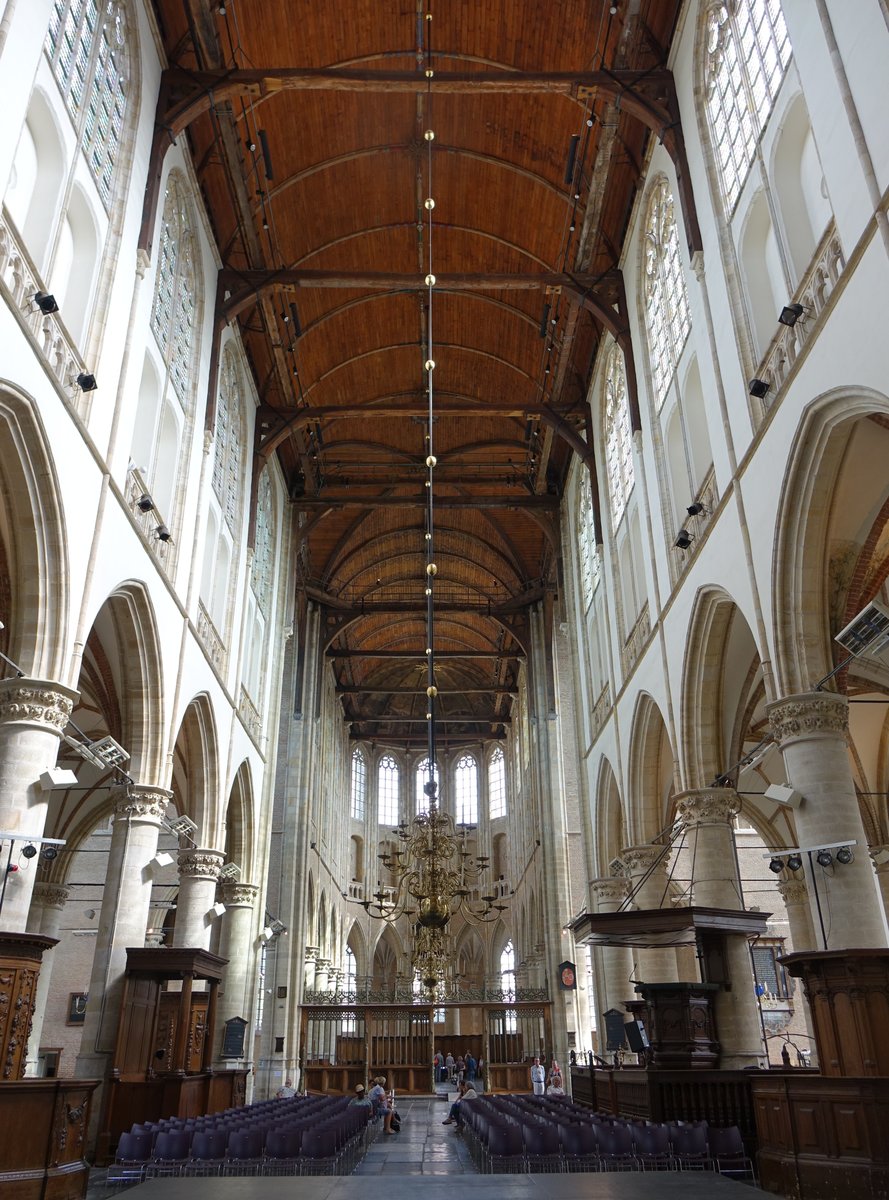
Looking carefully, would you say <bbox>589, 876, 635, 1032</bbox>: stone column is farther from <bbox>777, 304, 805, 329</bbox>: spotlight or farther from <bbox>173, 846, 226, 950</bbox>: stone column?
<bbox>777, 304, 805, 329</bbox>: spotlight

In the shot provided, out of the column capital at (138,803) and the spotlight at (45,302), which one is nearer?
the spotlight at (45,302)

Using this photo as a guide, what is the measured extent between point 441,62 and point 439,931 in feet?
62.1

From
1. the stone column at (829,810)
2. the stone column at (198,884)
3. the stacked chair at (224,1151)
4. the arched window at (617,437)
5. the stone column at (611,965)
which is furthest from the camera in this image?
the stone column at (611,965)

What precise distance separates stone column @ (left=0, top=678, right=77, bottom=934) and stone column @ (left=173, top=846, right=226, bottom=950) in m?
8.27

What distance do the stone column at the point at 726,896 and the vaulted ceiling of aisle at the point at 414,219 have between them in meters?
11.6

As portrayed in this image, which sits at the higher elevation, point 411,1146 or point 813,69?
point 813,69

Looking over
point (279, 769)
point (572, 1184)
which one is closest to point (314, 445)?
point (279, 769)

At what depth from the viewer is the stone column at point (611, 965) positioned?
22.6 meters

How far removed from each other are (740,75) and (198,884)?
16.9 m

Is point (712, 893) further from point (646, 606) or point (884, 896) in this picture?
point (884, 896)

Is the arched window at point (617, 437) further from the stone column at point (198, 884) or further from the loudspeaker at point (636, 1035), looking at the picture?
the stone column at point (198, 884)

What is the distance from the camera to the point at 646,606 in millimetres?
19469

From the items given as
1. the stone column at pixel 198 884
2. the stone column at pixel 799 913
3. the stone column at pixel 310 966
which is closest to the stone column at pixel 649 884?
the stone column at pixel 799 913

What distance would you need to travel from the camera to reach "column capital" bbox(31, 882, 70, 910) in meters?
27.3
